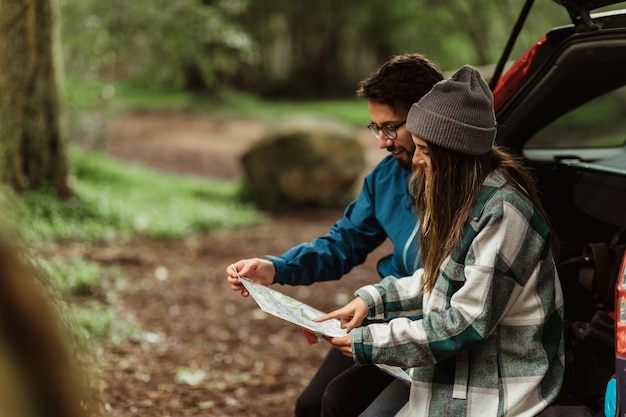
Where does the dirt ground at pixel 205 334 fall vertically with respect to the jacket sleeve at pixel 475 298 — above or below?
below

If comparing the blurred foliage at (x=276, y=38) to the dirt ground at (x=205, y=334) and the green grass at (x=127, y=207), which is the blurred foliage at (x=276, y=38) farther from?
the dirt ground at (x=205, y=334)

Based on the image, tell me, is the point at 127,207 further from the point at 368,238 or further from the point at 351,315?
the point at 351,315

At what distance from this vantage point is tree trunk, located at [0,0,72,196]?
335 inches

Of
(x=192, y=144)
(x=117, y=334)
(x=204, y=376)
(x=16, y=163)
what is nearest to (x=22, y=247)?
(x=204, y=376)

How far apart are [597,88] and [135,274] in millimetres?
5426

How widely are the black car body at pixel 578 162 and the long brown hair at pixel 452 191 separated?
71cm

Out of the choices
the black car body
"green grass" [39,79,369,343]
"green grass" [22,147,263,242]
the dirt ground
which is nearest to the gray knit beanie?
the black car body

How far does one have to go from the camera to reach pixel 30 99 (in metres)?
8.88

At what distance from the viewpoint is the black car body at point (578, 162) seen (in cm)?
291

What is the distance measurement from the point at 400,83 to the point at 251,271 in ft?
2.93

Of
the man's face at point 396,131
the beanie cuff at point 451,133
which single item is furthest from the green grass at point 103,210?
the beanie cuff at point 451,133

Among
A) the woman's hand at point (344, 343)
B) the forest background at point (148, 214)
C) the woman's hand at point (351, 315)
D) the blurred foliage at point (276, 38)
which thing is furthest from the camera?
the blurred foliage at point (276, 38)

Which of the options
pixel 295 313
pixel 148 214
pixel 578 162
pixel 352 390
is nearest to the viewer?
pixel 295 313

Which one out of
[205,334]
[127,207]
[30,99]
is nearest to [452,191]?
[205,334]
